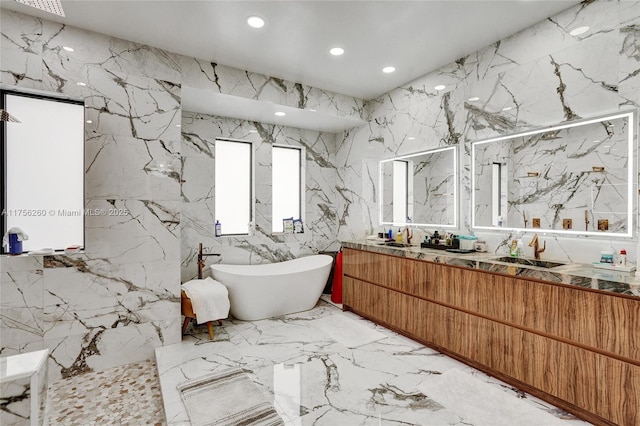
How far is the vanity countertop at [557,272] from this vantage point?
1827 millimetres

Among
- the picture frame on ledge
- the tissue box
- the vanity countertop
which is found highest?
the picture frame on ledge

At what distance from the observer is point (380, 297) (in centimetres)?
359

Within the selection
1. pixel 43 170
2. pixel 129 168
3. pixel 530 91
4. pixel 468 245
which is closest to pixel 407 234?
pixel 468 245

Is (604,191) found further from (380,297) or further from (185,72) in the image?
(185,72)

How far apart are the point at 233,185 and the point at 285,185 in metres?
0.87

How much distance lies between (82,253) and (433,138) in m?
3.87

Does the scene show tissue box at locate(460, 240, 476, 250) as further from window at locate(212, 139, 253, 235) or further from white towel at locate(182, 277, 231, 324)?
window at locate(212, 139, 253, 235)

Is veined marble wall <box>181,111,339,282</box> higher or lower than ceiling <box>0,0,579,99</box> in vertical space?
lower

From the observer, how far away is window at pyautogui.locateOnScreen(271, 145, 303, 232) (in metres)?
4.86

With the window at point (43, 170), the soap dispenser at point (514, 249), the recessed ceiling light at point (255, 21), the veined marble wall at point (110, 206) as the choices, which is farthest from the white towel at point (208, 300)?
the soap dispenser at point (514, 249)

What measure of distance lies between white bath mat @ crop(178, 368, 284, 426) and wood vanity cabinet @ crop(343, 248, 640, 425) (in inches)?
67.9

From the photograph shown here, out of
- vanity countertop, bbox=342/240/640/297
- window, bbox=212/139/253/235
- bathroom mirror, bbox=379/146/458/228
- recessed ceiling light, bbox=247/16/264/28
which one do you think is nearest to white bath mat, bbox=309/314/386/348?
vanity countertop, bbox=342/240/640/297

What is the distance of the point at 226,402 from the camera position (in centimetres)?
216

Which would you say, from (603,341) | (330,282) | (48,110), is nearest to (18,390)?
(48,110)
